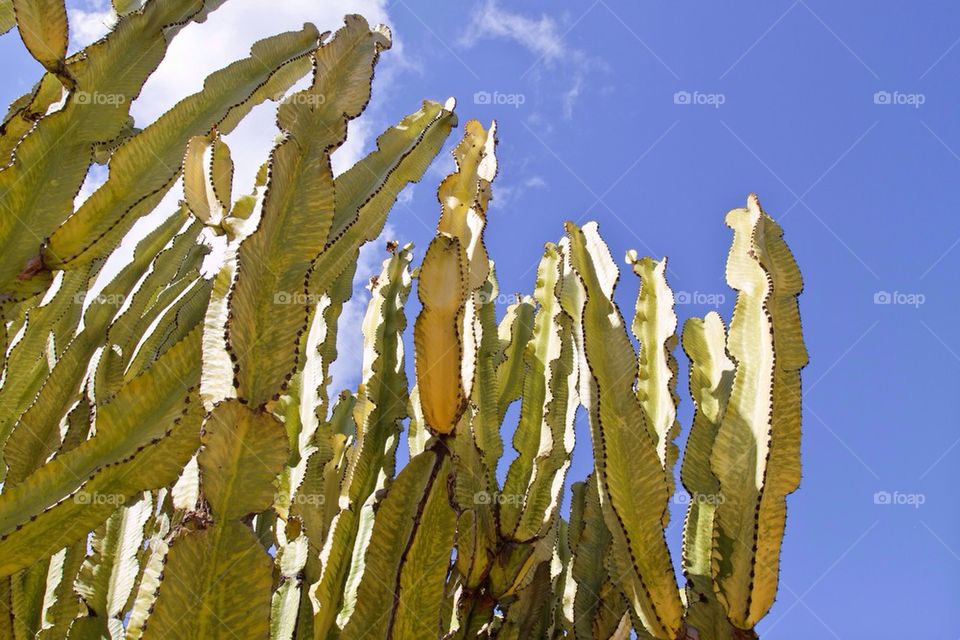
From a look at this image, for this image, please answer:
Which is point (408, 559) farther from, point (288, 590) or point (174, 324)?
point (174, 324)

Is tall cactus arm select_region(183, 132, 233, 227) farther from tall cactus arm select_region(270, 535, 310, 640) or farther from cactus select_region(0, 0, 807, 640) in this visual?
tall cactus arm select_region(270, 535, 310, 640)

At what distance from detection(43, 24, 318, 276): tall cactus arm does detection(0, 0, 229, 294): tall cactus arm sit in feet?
0.12

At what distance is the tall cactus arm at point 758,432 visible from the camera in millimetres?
1091

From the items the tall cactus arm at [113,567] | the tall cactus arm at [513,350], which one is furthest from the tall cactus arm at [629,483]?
the tall cactus arm at [113,567]

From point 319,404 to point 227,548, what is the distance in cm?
72

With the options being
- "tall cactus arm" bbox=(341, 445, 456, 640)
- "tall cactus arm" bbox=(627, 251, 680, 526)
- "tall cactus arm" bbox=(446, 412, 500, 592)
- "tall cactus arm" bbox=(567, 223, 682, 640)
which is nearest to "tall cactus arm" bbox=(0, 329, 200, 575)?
"tall cactus arm" bbox=(341, 445, 456, 640)

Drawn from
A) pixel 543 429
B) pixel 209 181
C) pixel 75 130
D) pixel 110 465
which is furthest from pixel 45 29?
pixel 543 429

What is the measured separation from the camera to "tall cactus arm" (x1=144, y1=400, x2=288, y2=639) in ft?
2.97

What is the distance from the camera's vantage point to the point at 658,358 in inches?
62.0

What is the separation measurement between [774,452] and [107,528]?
1.15 metres

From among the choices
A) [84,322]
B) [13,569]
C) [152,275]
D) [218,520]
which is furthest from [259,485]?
[152,275]

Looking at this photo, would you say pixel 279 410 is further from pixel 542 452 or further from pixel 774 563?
pixel 774 563

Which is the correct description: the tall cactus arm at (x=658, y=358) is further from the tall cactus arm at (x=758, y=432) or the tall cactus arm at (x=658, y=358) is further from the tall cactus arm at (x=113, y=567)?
the tall cactus arm at (x=113, y=567)

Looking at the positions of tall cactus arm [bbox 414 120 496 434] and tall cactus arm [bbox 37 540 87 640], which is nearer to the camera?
tall cactus arm [bbox 414 120 496 434]
